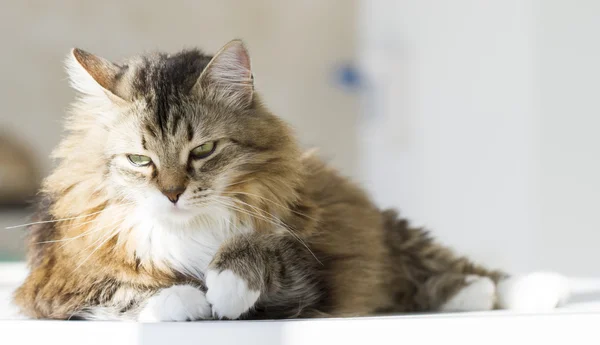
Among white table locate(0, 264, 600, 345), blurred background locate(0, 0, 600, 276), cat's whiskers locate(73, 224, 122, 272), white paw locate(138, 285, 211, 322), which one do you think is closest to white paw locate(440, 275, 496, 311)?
blurred background locate(0, 0, 600, 276)

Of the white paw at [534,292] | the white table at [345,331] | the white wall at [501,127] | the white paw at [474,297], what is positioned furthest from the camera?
the white wall at [501,127]

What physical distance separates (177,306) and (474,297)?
92 centimetres

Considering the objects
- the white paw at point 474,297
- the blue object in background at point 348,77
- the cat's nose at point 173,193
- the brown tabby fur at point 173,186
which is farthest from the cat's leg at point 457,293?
the blue object in background at point 348,77

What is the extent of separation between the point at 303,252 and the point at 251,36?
454cm

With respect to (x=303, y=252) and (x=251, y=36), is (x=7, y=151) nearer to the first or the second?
(x=251, y=36)

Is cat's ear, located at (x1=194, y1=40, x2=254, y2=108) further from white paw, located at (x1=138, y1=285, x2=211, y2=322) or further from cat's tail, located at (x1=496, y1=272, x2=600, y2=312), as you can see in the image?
cat's tail, located at (x1=496, y1=272, x2=600, y2=312)

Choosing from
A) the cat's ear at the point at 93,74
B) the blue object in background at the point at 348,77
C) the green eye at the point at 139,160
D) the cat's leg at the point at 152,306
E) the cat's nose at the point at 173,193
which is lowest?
the cat's leg at the point at 152,306

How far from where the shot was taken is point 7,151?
16.0 feet

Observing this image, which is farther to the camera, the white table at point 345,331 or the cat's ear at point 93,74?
the cat's ear at point 93,74

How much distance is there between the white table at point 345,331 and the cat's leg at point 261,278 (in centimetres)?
11

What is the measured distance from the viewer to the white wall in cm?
281

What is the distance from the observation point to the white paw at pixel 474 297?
5.90 ft

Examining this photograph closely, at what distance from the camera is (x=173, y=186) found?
4.28 feet

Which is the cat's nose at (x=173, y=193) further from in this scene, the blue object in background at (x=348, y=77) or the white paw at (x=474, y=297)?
the blue object in background at (x=348, y=77)
